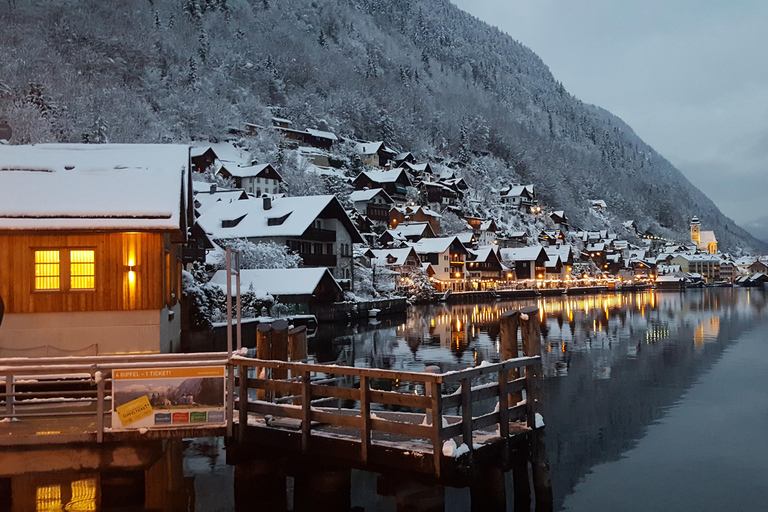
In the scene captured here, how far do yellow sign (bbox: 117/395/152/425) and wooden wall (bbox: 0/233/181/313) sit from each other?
7610mm

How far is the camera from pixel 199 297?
4488 cm

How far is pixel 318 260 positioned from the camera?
7475 centimetres

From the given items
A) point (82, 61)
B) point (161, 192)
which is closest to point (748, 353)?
point (161, 192)

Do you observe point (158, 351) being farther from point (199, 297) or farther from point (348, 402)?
point (199, 297)

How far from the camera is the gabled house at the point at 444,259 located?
397ft

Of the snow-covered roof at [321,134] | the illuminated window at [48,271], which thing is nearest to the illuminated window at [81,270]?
the illuminated window at [48,271]

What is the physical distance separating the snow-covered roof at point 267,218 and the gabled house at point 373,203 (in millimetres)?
55537

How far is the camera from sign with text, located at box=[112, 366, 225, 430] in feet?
41.8

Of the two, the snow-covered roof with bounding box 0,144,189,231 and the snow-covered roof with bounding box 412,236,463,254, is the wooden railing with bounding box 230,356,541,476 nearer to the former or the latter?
the snow-covered roof with bounding box 0,144,189,231

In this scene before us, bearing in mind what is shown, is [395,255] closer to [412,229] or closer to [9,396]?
[412,229]

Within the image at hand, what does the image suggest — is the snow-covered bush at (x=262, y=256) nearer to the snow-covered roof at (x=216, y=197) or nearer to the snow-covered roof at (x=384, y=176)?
the snow-covered roof at (x=216, y=197)

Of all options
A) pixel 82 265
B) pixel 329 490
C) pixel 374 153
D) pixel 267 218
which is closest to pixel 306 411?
pixel 329 490

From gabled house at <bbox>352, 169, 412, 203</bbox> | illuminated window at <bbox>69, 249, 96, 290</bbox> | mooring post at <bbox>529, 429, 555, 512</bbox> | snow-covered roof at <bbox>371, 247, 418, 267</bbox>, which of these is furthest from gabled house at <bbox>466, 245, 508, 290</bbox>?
mooring post at <bbox>529, 429, 555, 512</bbox>

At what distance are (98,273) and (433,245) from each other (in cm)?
10386
